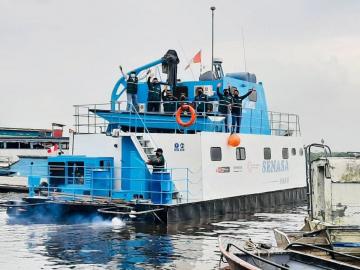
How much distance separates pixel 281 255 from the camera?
1177cm

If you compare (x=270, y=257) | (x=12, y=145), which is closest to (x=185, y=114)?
(x=270, y=257)

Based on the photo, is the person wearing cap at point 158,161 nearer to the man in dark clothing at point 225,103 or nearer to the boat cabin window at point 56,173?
the boat cabin window at point 56,173

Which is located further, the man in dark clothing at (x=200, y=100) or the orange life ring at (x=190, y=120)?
the man in dark clothing at (x=200, y=100)

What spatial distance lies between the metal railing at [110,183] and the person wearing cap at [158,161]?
6.2 inches

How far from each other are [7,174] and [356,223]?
111 feet

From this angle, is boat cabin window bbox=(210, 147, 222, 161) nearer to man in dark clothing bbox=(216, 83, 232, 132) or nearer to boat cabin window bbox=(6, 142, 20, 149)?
man in dark clothing bbox=(216, 83, 232, 132)

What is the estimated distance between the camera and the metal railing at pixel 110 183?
21.2 meters

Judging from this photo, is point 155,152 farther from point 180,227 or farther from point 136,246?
point 136,246

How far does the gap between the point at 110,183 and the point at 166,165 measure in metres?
2.22

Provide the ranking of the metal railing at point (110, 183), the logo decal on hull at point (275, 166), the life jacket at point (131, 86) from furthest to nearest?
the logo decal on hull at point (275, 166) → the life jacket at point (131, 86) → the metal railing at point (110, 183)

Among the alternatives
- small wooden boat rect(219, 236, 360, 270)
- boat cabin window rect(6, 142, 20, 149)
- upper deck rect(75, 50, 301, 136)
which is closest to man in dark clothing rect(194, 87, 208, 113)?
upper deck rect(75, 50, 301, 136)

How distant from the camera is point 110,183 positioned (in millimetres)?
21688

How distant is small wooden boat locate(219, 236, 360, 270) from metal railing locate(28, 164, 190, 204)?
29.3 feet

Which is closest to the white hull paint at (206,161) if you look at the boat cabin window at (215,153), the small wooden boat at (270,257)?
the boat cabin window at (215,153)
